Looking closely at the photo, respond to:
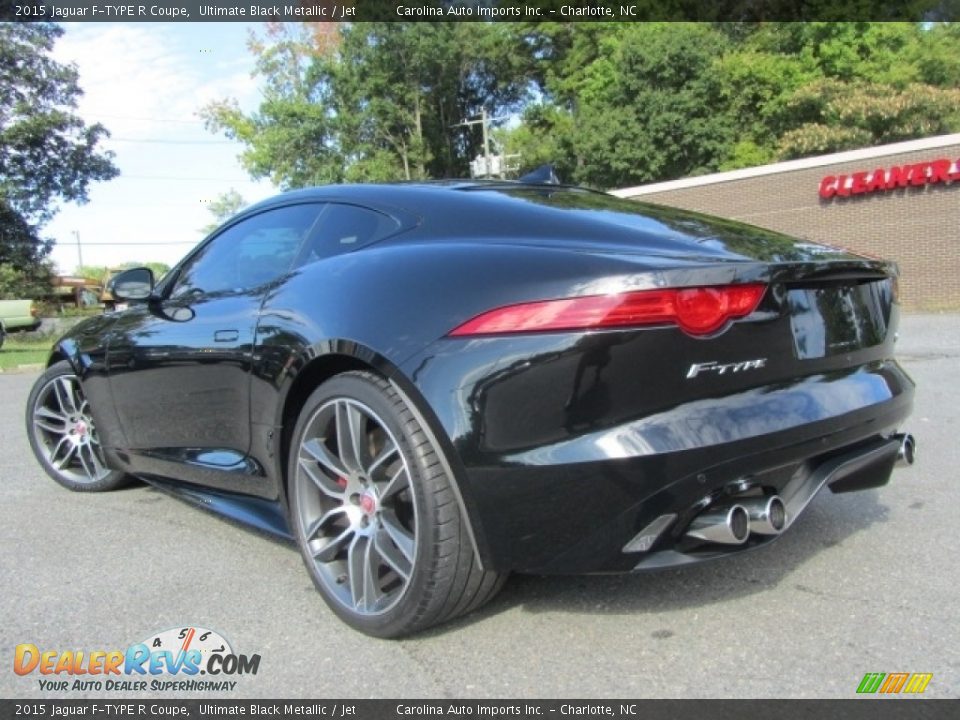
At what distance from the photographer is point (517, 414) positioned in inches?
85.4

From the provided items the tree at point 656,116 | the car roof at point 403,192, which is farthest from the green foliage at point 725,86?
the car roof at point 403,192

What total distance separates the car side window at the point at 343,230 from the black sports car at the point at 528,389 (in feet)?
0.03

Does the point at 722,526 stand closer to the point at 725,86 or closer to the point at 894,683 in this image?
the point at 894,683

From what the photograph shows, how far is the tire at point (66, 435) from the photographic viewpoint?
436cm

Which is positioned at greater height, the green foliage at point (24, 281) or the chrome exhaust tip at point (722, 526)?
the green foliage at point (24, 281)

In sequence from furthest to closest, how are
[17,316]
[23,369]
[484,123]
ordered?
[484,123] → [17,316] → [23,369]

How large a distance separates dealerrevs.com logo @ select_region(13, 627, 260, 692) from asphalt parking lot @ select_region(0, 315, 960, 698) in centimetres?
4

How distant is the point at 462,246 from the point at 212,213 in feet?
259

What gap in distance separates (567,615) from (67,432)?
3.16 m

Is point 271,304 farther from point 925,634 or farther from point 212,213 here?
point 212,213

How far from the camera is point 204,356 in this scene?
324 cm

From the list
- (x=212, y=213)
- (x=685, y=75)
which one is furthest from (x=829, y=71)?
(x=212, y=213)

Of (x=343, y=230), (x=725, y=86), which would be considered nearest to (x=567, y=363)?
(x=343, y=230)
